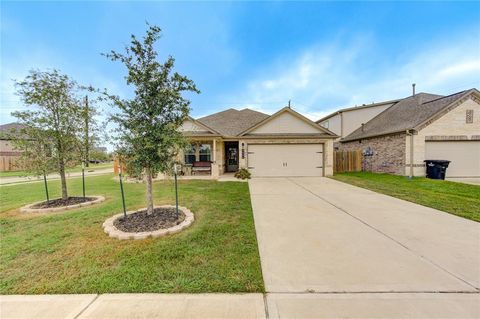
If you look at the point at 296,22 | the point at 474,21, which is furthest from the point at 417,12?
the point at 296,22

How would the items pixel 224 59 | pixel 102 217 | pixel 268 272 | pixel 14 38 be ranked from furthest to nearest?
pixel 224 59 → pixel 14 38 → pixel 102 217 → pixel 268 272

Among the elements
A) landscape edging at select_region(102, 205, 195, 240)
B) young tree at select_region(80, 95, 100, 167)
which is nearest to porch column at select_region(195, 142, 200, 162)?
young tree at select_region(80, 95, 100, 167)

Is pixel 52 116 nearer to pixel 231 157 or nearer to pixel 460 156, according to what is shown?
pixel 231 157

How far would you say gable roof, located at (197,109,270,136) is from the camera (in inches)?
591

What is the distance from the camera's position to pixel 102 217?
529cm

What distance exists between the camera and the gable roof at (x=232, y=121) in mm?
15016

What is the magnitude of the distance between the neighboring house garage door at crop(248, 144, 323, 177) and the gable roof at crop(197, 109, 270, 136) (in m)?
2.67

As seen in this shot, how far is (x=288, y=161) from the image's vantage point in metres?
13.6

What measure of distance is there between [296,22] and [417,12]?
6106 millimetres

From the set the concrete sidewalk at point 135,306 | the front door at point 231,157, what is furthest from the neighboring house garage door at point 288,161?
the concrete sidewalk at point 135,306

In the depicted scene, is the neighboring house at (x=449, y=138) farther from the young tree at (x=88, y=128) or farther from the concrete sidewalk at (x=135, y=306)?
the young tree at (x=88, y=128)

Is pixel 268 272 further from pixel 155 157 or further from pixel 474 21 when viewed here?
pixel 474 21

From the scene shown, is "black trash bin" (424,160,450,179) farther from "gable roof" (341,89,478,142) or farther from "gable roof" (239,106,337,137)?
"gable roof" (239,106,337,137)

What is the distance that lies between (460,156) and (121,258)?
1826 cm
